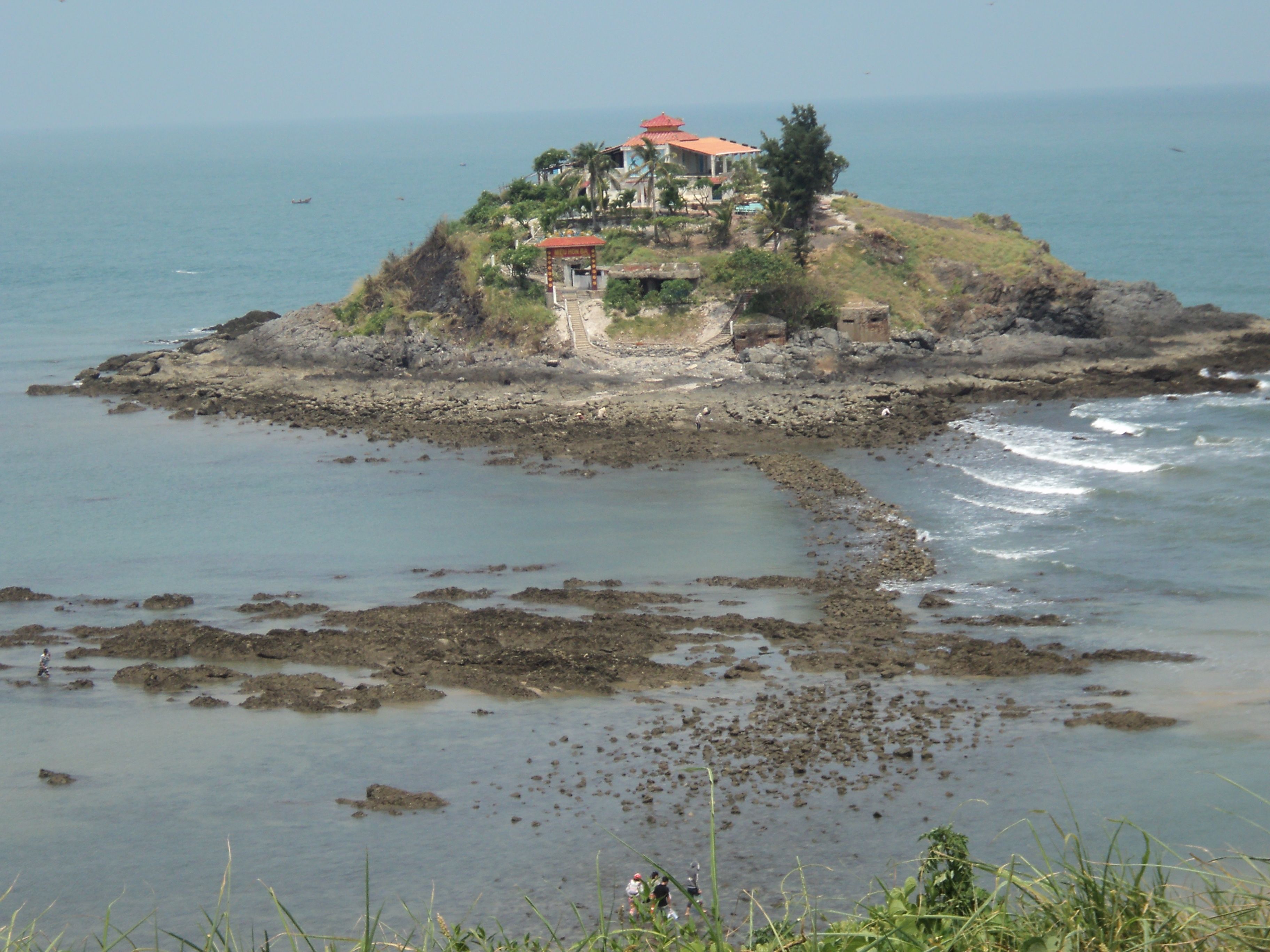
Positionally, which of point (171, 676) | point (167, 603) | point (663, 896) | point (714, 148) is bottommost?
point (171, 676)

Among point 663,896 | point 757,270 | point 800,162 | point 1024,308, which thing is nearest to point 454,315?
point 757,270

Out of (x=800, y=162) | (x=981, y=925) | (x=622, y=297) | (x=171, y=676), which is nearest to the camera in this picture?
(x=981, y=925)

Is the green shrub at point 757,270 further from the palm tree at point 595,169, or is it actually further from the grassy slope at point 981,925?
the grassy slope at point 981,925

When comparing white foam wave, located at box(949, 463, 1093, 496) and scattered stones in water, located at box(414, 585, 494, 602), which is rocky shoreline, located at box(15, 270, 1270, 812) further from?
white foam wave, located at box(949, 463, 1093, 496)

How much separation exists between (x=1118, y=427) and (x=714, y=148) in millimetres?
31826

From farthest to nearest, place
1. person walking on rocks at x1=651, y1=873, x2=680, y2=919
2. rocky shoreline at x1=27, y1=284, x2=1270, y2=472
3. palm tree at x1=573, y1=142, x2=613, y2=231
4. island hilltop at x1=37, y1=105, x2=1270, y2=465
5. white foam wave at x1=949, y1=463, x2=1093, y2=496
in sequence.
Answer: palm tree at x1=573, y1=142, x2=613, y2=231
island hilltop at x1=37, y1=105, x2=1270, y2=465
rocky shoreline at x1=27, y1=284, x2=1270, y2=472
white foam wave at x1=949, y1=463, x2=1093, y2=496
person walking on rocks at x1=651, y1=873, x2=680, y2=919

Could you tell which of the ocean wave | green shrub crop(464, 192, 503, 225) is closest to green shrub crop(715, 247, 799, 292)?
the ocean wave

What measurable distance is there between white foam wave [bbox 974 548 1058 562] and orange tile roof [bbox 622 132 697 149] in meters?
39.8

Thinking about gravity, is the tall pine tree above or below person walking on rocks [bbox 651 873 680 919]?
above

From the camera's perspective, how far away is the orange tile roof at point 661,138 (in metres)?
67.2

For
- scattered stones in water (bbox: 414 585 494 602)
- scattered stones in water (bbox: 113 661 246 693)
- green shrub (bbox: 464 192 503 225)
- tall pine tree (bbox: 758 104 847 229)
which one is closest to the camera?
scattered stones in water (bbox: 113 661 246 693)

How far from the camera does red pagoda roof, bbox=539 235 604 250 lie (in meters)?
58.6

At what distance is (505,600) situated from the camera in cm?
3158

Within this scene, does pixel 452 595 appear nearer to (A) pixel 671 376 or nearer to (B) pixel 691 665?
(B) pixel 691 665
